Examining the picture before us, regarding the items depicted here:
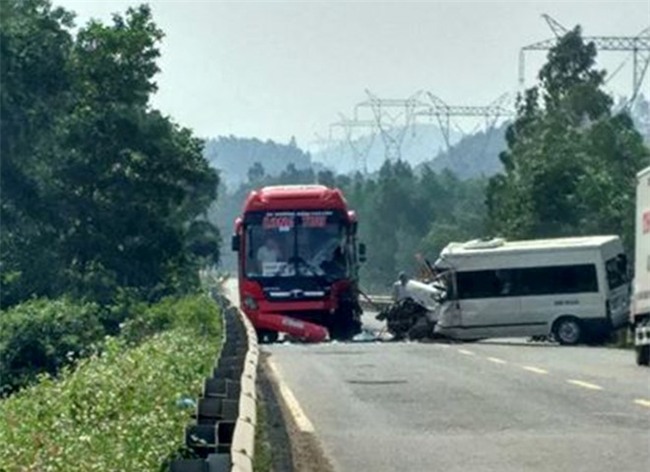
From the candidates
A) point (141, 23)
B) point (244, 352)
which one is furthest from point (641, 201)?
point (141, 23)

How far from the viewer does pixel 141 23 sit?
7106 centimetres

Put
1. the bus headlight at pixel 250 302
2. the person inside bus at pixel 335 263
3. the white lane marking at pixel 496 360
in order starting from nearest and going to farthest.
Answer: the white lane marking at pixel 496 360 → the person inside bus at pixel 335 263 → the bus headlight at pixel 250 302

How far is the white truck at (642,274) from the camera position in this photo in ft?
115

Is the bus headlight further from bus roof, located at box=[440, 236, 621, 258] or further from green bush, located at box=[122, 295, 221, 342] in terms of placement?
bus roof, located at box=[440, 236, 621, 258]

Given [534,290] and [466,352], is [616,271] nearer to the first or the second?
[534,290]

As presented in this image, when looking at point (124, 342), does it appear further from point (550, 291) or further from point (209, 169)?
point (209, 169)

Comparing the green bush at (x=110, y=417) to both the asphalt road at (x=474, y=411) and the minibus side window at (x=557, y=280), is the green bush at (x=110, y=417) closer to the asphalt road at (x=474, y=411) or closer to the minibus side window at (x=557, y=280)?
the asphalt road at (x=474, y=411)

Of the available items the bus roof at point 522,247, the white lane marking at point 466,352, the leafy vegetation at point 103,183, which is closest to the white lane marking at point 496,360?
the white lane marking at point 466,352

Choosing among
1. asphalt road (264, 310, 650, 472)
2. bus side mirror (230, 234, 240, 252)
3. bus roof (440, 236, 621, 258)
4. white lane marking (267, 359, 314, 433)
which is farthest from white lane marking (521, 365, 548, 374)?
bus side mirror (230, 234, 240, 252)

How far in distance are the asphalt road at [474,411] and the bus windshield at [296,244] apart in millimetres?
14104

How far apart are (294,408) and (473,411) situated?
2.19 metres

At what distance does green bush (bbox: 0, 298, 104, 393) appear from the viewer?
55562mm

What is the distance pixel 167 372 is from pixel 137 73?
46201 mm

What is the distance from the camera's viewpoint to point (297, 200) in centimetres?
5197
